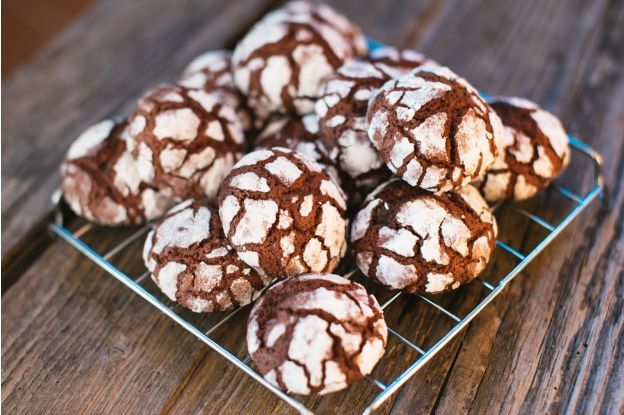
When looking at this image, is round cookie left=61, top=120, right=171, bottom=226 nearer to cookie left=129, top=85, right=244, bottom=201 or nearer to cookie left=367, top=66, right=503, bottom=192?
cookie left=129, top=85, right=244, bottom=201

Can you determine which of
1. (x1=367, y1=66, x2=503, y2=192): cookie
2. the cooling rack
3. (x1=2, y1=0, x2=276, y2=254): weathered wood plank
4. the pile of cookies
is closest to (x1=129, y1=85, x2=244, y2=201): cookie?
the pile of cookies

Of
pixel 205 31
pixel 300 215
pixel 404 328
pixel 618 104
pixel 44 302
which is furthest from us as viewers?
pixel 205 31

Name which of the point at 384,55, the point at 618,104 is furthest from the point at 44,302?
the point at 618,104

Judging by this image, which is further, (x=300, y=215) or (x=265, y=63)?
(x=265, y=63)

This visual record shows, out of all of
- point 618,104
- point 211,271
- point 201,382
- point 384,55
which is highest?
point 384,55

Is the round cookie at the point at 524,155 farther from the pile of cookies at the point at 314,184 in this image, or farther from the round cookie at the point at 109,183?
the round cookie at the point at 109,183

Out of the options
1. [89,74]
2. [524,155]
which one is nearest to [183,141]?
[524,155]

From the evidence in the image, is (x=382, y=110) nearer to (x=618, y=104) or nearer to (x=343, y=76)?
(x=343, y=76)
